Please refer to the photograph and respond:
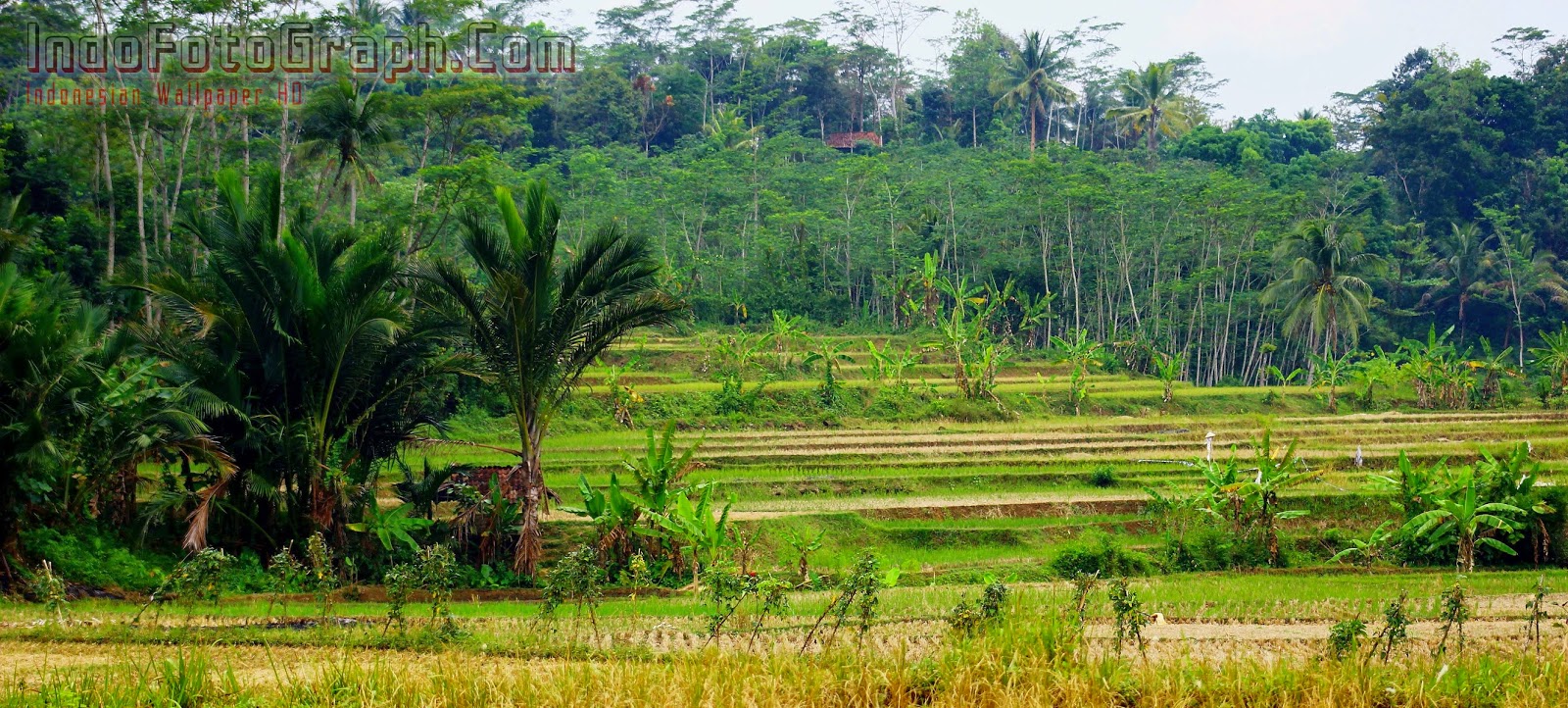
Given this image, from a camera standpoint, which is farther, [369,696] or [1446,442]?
[1446,442]

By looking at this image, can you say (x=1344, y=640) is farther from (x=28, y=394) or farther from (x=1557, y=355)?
(x=1557, y=355)

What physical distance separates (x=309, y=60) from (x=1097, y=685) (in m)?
20.8

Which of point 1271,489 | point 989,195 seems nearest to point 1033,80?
point 989,195

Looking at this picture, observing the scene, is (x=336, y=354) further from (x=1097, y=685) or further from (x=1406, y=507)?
(x=1406, y=507)

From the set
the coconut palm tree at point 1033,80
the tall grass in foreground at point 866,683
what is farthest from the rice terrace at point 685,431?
the coconut palm tree at point 1033,80

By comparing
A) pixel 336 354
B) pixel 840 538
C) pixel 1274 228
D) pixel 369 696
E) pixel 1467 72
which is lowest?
pixel 840 538

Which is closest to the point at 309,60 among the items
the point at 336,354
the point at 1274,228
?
the point at 336,354

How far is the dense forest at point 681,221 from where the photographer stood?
11.9 meters

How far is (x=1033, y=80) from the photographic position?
52.4 meters

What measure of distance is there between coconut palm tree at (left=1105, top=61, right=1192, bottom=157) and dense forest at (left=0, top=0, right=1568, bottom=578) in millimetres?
312

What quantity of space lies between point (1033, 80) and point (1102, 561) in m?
43.2

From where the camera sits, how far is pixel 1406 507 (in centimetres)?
1332

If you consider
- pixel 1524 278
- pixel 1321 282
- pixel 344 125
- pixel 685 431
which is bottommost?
pixel 685 431

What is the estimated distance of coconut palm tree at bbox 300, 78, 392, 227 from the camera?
64.8 feet
